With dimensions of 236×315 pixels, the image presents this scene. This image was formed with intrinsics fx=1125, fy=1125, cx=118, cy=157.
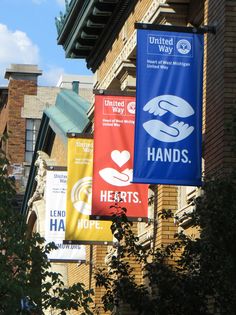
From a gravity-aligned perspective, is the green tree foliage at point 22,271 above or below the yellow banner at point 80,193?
below

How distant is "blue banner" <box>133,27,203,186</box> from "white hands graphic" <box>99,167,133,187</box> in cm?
483

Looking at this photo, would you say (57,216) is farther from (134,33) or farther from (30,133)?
(30,133)

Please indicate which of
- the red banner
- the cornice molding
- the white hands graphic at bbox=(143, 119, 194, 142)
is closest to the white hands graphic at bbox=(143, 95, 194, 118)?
the white hands graphic at bbox=(143, 119, 194, 142)

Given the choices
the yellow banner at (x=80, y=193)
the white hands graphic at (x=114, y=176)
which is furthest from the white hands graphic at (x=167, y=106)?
the yellow banner at (x=80, y=193)

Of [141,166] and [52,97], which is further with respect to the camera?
[52,97]

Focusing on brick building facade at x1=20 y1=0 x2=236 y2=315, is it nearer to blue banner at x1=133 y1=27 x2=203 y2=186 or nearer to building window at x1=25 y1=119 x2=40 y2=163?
blue banner at x1=133 y1=27 x2=203 y2=186

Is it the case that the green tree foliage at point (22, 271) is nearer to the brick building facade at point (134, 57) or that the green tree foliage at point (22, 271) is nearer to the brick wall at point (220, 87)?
the brick building facade at point (134, 57)

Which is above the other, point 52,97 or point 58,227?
point 52,97

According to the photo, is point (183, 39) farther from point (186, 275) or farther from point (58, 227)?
point (58, 227)

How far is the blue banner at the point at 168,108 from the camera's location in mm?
16531

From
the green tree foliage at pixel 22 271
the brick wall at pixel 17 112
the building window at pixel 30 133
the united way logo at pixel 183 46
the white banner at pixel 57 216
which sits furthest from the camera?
the building window at pixel 30 133

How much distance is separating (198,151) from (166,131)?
591mm

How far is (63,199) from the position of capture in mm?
30562

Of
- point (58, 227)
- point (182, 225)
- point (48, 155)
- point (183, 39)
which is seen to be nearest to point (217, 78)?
point (183, 39)
